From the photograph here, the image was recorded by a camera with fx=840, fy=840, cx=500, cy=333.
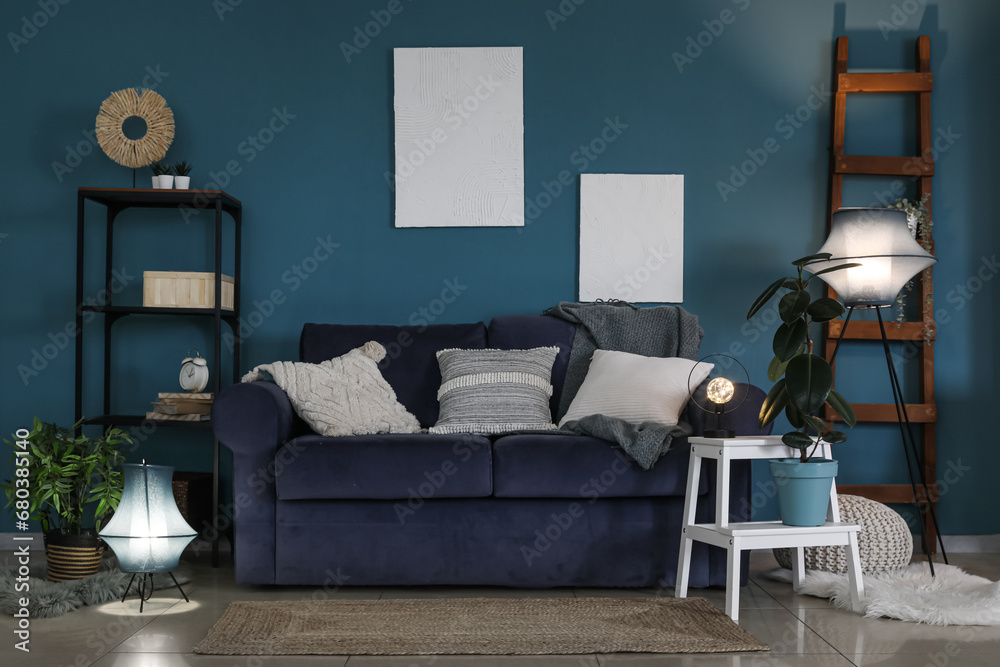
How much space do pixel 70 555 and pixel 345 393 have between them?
1.08m

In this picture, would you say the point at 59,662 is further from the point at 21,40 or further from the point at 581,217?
the point at 21,40

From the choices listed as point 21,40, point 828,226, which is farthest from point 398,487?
point 21,40

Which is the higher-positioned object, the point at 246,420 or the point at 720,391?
the point at 720,391

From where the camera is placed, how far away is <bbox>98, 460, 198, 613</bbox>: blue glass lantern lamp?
2.50 metres

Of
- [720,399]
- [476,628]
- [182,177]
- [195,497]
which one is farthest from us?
[182,177]

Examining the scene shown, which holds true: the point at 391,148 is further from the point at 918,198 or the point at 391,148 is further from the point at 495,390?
the point at 918,198

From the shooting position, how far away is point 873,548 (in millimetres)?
2848

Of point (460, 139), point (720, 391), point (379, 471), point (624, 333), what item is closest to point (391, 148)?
point (460, 139)

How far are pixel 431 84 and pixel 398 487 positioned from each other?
6.25 feet

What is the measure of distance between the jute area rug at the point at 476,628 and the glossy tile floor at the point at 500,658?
0.12ft

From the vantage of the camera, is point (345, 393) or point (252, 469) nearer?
point (252, 469)

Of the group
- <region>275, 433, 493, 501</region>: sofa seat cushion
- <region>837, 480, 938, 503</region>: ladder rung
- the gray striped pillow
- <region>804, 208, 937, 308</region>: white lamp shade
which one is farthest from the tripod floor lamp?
<region>275, 433, 493, 501</region>: sofa seat cushion

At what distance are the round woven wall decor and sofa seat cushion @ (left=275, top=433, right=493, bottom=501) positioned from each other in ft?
5.34

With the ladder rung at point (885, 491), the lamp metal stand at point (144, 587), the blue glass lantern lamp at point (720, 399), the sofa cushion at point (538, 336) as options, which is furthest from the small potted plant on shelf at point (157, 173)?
the ladder rung at point (885, 491)
